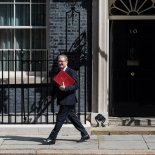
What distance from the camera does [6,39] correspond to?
1321 cm

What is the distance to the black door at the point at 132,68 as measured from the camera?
13117 millimetres

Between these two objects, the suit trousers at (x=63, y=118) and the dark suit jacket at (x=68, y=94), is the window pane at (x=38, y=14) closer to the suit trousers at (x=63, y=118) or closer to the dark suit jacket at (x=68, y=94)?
the dark suit jacket at (x=68, y=94)

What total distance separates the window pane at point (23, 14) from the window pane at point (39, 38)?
26cm

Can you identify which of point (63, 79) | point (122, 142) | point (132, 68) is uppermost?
point (132, 68)

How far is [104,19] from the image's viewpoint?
1266 cm

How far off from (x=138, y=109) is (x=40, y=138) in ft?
8.02

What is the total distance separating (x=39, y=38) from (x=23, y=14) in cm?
62

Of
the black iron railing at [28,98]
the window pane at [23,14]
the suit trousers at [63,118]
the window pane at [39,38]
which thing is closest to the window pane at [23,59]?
the black iron railing at [28,98]

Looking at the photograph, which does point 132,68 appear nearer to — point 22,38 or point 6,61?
point 22,38

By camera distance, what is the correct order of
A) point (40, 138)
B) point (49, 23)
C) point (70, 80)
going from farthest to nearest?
point (49, 23), point (40, 138), point (70, 80)

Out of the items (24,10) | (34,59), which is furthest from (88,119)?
(24,10)

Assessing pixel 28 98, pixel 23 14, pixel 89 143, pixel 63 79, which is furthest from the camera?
pixel 23 14

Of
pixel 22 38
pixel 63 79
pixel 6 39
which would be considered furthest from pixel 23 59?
pixel 63 79

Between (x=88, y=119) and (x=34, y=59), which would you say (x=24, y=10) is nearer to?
(x=34, y=59)
